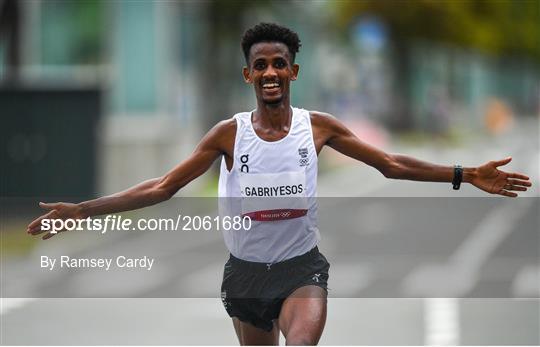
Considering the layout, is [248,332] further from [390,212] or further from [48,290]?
[390,212]

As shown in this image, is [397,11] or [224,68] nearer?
[224,68]

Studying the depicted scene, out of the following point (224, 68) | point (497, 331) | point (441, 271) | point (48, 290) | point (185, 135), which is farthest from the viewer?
point (224, 68)

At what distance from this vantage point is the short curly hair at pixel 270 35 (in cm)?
608

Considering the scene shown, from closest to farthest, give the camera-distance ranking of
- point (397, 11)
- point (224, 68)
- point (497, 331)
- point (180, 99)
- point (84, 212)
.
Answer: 1. point (84, 212)
2. point (497, 331)
3. point (180, 99)
4. point (224, 68)
5. point (397, 11)

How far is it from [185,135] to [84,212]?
87.7 ft

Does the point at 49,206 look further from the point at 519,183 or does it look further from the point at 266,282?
the point at 519,183

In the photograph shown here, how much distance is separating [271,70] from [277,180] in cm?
50

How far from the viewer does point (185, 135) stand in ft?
108

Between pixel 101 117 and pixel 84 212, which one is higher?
pixel 84 212

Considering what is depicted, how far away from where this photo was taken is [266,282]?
6.47 meters

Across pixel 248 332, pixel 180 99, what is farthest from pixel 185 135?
pixel 248 332

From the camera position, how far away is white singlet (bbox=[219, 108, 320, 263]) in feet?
20.3

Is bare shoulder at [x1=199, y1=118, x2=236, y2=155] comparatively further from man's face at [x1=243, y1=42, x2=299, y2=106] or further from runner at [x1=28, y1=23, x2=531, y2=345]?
man's face at [x1=243, y1=42, x2=299, y2=106]

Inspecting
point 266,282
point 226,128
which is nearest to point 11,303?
point 266,282
